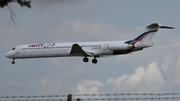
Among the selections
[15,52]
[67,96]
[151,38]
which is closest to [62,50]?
[15,52]

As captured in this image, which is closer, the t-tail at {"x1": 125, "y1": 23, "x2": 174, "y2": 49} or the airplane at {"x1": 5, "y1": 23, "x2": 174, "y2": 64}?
the t-tail at {"x1": 125, "y1": 23, "x2": 174, "y2": 49}

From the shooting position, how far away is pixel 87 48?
61.8 m

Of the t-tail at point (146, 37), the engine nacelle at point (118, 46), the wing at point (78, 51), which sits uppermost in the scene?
the t-tail at point (146, 37)

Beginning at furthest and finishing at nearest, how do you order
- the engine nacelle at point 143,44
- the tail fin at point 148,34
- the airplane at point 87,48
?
1. the tail fin at point 148,34
2. the airplane at point 87,48
3. the engine nacelle at point 143,44

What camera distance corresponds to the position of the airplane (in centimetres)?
5678

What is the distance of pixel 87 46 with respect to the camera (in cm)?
6194

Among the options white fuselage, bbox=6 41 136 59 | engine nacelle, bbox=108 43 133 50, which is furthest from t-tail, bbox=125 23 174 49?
white fuselage, bbox=6 41 136 59

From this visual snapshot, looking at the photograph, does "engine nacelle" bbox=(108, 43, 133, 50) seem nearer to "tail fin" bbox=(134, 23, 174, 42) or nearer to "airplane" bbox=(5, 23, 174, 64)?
"airplane" bbox=(5, 23, 174, 64)

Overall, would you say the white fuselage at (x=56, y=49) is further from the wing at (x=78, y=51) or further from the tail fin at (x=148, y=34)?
the tail fin at (x=148, y=34)

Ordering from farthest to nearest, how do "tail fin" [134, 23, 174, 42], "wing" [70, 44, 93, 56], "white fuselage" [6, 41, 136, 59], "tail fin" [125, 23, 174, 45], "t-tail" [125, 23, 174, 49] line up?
"wing" [70, 44, 93, 56]
"white fuselage" [6, 41, 136, 59]
"tail fin" [134, 23, 174, 42]
"tail fin" [125, 23, 174, 45]
"t-tail" [125, 23, 174, 49]

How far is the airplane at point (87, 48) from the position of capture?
186 ft

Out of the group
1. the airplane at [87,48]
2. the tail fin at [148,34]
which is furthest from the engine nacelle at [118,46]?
the tail fin at [148,34]

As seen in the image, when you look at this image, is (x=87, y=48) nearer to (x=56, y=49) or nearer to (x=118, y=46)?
(x=56, y=49)

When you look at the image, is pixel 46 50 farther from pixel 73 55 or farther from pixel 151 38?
pixel 151 38
